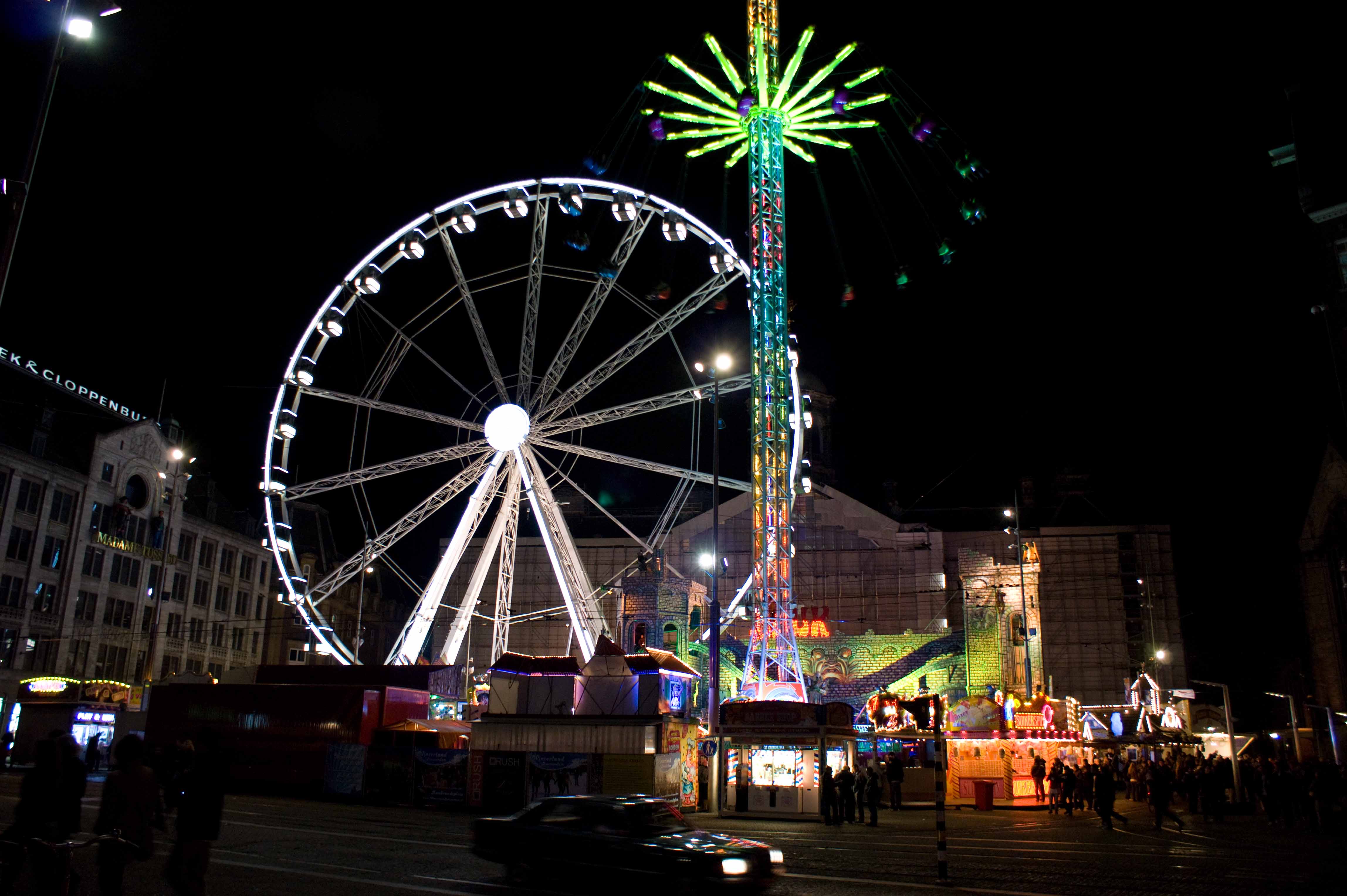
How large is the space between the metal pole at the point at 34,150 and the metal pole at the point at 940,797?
44.1ft

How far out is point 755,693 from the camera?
30641 millimetres

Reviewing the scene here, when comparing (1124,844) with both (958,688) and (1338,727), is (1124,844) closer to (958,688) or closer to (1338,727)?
(1338,727)

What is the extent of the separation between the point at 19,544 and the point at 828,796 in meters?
41.5

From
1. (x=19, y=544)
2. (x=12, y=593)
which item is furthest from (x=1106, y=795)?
(x=19, y=544)

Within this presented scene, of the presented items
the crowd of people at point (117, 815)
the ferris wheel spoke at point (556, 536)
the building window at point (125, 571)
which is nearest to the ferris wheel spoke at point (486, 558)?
the ferris wheel spoke at point (556, 536)

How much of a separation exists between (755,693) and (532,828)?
1852 cm

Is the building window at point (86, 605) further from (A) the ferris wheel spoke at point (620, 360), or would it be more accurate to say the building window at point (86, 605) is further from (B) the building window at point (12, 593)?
(A) the ferris wheel spoke at point (620, 360)

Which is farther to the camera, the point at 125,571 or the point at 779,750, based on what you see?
the point at 125,571

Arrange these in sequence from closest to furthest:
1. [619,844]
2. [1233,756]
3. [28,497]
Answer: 1. [619,844]
2. [1233,756]
3. [28,497]

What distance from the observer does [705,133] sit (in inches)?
1298

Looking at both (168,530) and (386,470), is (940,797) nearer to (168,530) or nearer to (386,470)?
(386,470)

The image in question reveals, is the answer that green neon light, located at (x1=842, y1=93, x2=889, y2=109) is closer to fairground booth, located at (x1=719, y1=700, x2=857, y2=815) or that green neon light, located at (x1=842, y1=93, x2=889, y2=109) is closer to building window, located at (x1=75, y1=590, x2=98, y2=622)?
fairground booth, located at (x1=719, y1=700, x2=857, y2=815)

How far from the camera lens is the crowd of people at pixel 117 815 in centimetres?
867

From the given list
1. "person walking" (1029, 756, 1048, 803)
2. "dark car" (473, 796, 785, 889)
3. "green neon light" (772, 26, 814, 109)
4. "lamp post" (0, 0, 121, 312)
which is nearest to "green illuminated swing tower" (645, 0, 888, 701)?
"green neon light" (772, 26, 814, 109)
